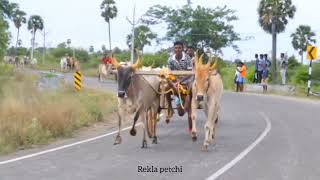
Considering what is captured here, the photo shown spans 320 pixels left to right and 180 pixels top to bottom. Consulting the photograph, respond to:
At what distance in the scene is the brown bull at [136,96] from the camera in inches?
526

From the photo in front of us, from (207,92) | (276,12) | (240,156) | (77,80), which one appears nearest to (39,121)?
(207,92)

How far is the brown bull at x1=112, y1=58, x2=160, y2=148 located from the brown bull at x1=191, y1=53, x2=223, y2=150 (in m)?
1.07

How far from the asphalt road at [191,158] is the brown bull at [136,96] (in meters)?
0.52

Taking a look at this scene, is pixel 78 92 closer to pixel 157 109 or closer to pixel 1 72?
pixel 1 72

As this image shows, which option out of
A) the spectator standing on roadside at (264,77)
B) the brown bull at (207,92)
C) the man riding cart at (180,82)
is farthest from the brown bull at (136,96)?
the spectator standing on roadside at (264,77)

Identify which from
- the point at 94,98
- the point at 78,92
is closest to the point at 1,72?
the point at 78,92

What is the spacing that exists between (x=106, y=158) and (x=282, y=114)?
11335mm

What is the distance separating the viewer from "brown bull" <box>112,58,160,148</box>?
1335 cm

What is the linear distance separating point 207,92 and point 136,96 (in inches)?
62.0

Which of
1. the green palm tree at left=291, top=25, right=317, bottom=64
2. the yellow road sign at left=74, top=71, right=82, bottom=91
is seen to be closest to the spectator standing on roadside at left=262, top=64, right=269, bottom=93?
the yellow road sign at left=74, top=71, right=82, bottom=91

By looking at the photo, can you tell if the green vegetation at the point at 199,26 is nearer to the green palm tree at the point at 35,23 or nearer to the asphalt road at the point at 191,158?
the asphalt road at the point at 191,158

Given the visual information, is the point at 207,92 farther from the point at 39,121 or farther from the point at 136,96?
the point at 39,121

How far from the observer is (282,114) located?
2217 centimetres

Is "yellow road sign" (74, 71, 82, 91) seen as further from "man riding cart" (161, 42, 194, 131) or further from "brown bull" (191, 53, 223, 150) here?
"brown bull" (191, 53, 223, 150)
